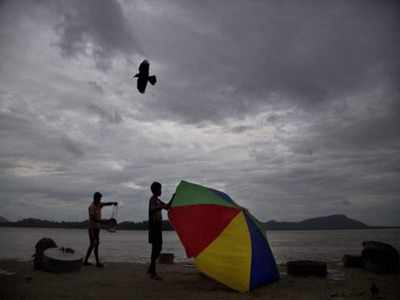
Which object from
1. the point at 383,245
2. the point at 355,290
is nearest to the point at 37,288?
the point at 355,290

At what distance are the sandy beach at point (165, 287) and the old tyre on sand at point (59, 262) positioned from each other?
214 millimetres

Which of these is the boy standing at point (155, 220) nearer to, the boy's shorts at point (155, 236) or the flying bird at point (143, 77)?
the boy's shorts at point (155, 236)

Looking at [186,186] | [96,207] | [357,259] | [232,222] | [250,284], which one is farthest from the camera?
[357,259]

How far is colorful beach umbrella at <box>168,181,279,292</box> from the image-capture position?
7168 mm

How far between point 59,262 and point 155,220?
9.27 ft

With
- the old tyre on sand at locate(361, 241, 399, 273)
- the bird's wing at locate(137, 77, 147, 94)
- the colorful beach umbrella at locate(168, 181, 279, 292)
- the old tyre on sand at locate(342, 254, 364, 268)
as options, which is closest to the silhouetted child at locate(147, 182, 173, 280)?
the colorful beach umbrella at locate(168, 181, 279, 292)

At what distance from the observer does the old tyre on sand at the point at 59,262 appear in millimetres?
9023

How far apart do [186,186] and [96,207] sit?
10.8 feet

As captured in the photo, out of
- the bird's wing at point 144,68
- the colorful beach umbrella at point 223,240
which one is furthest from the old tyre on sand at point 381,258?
the bird's wing at point 144,68

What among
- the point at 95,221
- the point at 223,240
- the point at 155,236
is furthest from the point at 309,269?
the point at 95,221

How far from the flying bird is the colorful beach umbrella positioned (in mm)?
3063

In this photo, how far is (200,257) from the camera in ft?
24.6

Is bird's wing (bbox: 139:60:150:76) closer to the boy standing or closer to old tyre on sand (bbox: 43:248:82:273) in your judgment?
the boy standing

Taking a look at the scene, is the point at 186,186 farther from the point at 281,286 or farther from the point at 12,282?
the point at 12,282
